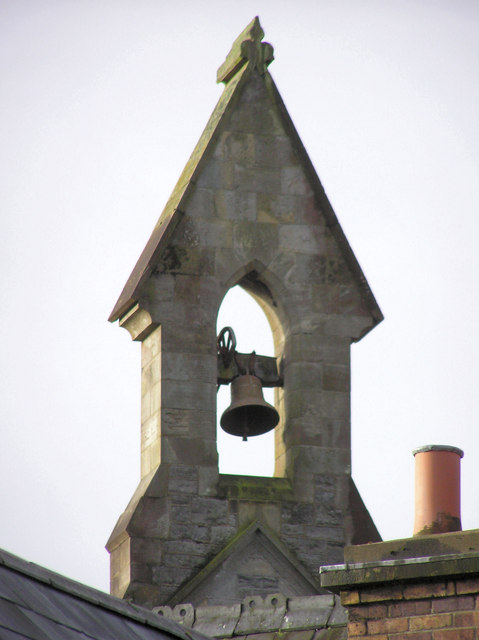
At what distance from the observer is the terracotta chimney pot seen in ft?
50.0

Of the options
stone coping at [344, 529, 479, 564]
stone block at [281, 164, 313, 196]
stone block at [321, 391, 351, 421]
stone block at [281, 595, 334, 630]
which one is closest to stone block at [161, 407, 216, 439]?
stone block at [321, 391, 351, 421]

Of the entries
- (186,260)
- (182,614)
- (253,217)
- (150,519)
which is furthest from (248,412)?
(182,614)

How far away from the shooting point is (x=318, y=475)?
872 inches

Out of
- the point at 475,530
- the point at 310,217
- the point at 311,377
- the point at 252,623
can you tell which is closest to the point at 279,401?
the point at 311,377

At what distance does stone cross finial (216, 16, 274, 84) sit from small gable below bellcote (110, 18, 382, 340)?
0.03 ft

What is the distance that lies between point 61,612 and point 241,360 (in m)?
9.27

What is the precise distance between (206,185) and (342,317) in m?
1.93

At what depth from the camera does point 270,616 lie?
682 inches

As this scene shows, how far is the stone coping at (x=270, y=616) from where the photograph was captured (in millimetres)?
16953

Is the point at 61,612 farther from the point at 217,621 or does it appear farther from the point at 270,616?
the point at 217,621

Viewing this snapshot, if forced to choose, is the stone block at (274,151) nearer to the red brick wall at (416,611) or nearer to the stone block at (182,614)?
the stone block at (182,614)

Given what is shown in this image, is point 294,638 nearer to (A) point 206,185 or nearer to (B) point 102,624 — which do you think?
(B) point 102,624

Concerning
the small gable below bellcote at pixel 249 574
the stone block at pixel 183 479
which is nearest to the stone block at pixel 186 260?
the stone block at pixel 183 479

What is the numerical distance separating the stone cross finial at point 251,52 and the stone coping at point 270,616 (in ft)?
24.6
